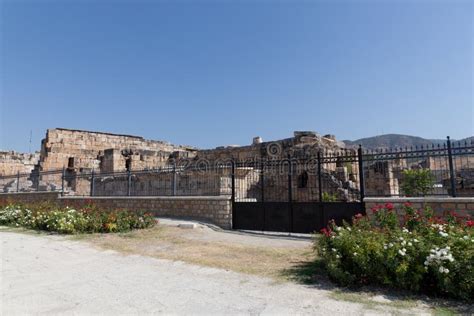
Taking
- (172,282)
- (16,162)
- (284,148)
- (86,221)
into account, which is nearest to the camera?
(172,282)

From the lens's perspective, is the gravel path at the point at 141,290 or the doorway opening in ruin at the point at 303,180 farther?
the doorway opening in ruin at the point at 303,180

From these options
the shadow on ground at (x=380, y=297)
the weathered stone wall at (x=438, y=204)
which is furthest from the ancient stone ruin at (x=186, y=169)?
the shadow on ground at (x=380, y=297)

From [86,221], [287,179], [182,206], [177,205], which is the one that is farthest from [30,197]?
[287,179]

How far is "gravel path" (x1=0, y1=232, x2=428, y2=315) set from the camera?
3773 millimetres

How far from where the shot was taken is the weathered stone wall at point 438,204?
7.32 metres

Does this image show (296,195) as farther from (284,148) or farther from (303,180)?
(284,148)

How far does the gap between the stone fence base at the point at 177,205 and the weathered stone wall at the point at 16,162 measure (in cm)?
1071

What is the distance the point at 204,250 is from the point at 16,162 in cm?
2393

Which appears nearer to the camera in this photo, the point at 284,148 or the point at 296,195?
the point at 296,195

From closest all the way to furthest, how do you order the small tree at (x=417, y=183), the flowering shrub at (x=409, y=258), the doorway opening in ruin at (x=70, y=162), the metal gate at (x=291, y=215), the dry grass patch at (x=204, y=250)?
1. the flowering shrub at (x=409, y=258)
2. the dry grass patch at (x=204, y=250)
3. the metal gate at (x=291, y=215)
4. the small tree at (x=417, y=183)
5. the doorway opening in ruin at (x=70, y=162)

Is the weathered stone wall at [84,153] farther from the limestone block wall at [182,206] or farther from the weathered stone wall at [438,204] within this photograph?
the weathered stone wall at [438,204]

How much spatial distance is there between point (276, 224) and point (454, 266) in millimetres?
6361

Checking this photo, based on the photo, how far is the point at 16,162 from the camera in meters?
24.8

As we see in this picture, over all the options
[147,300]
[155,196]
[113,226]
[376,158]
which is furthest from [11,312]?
[155,196]
